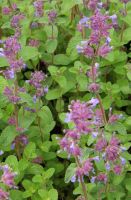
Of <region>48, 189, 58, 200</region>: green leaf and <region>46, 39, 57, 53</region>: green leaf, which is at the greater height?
<region>46, 39, 57, 53</region>: green leaf

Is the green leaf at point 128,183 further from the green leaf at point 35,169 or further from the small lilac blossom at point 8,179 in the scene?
the small lilac blossom at point 8,179

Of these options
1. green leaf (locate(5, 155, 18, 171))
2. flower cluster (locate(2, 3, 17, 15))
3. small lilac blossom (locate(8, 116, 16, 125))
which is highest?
flower cluster (locate(2, 3, 17, 15))

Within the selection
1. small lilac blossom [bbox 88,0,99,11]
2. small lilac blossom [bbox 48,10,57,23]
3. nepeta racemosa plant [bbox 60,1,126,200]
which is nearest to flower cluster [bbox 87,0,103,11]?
small lilac blossom [bbox 88,0,99,11]

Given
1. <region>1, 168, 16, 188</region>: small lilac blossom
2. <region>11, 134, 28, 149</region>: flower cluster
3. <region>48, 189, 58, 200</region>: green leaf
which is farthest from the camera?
<region>11, 134, 28, 149</region>: flower cluster

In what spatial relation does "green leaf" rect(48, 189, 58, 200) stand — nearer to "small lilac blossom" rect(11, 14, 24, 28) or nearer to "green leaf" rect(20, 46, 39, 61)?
"green leaf" rect(20, 46, 39, 61)

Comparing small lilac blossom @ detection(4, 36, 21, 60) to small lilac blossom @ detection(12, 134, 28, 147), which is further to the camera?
small lilac blossom @ detection(12, 134, 28, 147)

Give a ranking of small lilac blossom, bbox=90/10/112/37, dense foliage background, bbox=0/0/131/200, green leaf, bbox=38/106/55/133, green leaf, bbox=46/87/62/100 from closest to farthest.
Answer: small lilac blossom, bbox=90/10/112/37, dense foliage background, bbox=0/0/131/200, green leaf, bbox=38/106/55/133, green leaf, bbox=46/87/62/100

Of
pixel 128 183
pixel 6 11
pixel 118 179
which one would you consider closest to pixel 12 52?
pixel 118 179

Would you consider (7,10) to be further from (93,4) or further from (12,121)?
(12,121)
